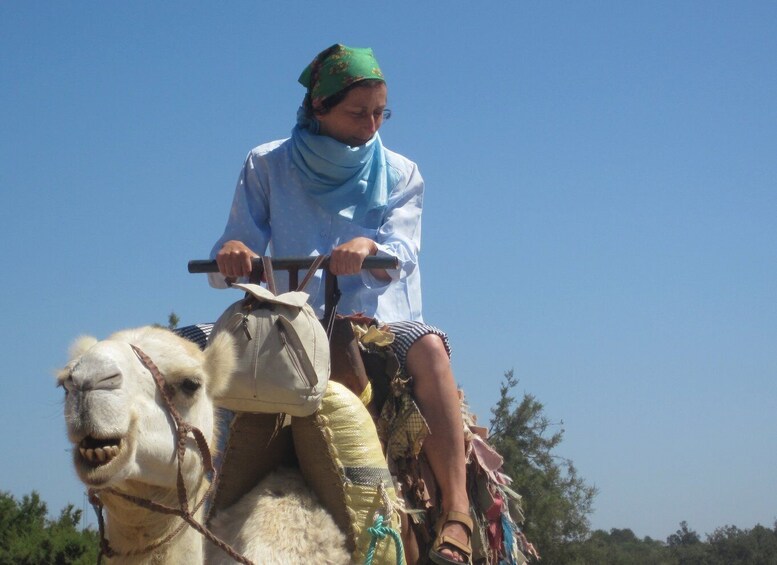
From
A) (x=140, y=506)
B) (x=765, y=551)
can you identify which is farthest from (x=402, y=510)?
(x=765, y=551)

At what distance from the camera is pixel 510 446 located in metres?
15.9

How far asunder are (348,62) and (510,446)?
1084 centimetres

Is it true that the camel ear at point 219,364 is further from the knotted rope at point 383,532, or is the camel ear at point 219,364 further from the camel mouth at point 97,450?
the knotted rope at point 383,532

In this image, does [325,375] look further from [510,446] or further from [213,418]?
[510,446]

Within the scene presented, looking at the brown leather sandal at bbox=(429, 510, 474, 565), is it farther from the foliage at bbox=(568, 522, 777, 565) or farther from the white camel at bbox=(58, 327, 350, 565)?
the foliage at bbox=(568, 522, 777, 565)

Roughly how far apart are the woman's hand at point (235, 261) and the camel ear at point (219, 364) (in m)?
0.97

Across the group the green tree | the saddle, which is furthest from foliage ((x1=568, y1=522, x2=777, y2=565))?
the saddle

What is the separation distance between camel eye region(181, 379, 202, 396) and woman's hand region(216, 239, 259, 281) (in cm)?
129

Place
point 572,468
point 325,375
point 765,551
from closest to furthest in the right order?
point 325,375 → point 572,468 → point 765,551

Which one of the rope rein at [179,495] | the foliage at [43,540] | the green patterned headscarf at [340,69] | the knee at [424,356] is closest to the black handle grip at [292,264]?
the knee at [424,356]

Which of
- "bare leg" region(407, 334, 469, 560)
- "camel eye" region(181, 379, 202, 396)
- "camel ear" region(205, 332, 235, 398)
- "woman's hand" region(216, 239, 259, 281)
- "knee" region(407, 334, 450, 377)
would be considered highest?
"woman's hand" region(216, 239, 259, 281)

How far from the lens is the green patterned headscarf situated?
226 inches

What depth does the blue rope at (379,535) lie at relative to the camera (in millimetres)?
4406

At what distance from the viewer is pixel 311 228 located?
596 centimetres
